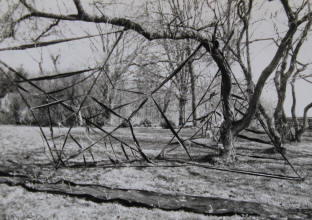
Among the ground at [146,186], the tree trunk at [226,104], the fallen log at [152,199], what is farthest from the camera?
the tree trunk at [226,104]

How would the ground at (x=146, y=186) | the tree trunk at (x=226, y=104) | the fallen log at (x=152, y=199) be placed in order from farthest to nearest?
the tree trunk at (x=226, y=104) < the fallen log at (x=152, y=199) < the ground at (x=146, y=186)

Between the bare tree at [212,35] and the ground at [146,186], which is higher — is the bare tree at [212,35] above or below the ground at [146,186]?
above

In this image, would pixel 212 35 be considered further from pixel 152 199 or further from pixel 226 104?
pixel 152 199

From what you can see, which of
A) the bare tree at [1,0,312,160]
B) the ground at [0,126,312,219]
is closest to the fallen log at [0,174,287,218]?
the ground at [0,126,312,219]

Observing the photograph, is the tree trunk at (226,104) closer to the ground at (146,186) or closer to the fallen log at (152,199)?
the ground at (146,186)

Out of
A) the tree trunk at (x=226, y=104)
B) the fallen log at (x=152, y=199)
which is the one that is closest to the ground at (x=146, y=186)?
the fallen log at (x=152, y=199)

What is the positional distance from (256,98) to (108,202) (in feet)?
11.2

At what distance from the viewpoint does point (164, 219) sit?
269 cm

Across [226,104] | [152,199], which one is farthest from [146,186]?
[226,104]

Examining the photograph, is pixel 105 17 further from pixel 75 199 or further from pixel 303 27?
pixel 303 27

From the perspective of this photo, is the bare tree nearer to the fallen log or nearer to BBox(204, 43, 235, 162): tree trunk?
BBox(204, 43, 235, 162): tree trunk

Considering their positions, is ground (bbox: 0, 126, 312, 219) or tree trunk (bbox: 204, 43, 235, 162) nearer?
ground (bbox: 0, 126, 312, 219)

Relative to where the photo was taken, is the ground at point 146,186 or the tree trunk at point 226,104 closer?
the ground at point 146,186

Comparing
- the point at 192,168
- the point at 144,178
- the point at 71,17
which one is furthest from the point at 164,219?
the point at 71,17
